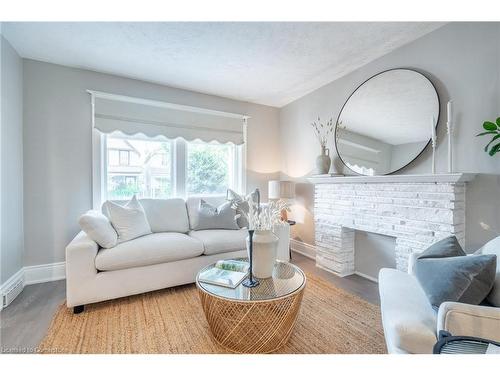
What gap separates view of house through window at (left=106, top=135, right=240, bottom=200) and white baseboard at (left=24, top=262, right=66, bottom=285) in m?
0.94

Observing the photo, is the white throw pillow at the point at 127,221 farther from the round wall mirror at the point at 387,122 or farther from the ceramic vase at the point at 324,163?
the round wall mirror at the point at 387,122

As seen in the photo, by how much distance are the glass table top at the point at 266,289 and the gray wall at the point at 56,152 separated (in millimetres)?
2133

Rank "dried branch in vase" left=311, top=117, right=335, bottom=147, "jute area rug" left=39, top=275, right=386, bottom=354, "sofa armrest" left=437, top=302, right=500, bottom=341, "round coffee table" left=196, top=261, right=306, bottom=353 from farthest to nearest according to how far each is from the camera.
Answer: "dried branch in vase" left=311, top=117, right=335, bottom=147 → "jute area rug" left=39, top=275, right=386, bottom=354 → "round coffee table" left=196, top=261, right=306, bottom=353 → "sofa armrest" left=437, top=302, right=500, bottom=341

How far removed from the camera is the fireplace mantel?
1.84m

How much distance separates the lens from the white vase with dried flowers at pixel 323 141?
3.05 meters

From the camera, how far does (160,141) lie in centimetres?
330

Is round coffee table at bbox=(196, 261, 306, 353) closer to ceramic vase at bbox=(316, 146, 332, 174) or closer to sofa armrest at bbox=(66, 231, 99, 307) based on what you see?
sofa armrest at bbox=(66, 231, 99, 307)

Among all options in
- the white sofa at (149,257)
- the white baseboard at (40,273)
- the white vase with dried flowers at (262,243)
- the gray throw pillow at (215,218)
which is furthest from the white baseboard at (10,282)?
the white vase with dried flowers at (262,243)

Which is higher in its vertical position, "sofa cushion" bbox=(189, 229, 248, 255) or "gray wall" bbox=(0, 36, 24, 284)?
"gray wall" bbox=(0, 36, 24, 284)

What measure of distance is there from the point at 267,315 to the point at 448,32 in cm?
274

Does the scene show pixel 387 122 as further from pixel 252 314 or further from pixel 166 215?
pixel 166 215

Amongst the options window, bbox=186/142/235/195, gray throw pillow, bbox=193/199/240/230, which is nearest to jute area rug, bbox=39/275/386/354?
gray throw pillow, bbox=193/199/240/230

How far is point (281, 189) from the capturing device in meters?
3.48
